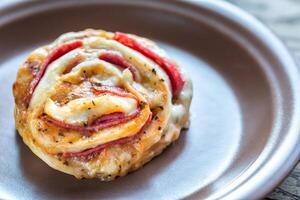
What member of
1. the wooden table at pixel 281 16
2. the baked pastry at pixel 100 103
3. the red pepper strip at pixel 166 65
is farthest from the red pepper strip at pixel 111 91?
the wooden table at pixel 281 16

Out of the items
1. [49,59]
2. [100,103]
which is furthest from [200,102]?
[49,59]

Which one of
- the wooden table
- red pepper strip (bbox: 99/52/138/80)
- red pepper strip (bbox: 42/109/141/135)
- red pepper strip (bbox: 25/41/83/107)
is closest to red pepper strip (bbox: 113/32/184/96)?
red pepper strip (bbox: 99/52/138/80)

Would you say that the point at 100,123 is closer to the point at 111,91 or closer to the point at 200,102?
the point at 111,91

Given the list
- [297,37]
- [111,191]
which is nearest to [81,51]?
[111,191]

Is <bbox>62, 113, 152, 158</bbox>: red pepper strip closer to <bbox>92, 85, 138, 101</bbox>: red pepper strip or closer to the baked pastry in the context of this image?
the baked pastry

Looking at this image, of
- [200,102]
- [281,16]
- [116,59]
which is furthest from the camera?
[281,16]

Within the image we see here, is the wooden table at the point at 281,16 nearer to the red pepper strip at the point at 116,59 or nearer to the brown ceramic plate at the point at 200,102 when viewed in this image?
the brown ceramic plate at the point at 200,102

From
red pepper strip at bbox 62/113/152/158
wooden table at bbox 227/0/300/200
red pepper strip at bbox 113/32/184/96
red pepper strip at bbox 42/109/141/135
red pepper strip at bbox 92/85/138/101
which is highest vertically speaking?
wooden table at bbox 227/0/300/200

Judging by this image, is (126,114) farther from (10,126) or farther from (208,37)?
(208,37)
